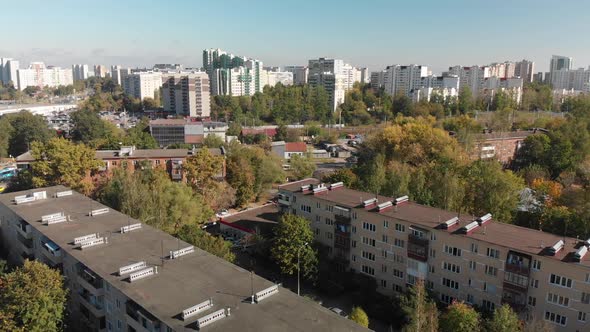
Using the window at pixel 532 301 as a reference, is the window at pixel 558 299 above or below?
above

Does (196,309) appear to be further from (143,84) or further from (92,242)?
(143,84)

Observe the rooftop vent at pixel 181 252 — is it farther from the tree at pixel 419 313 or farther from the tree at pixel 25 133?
the tree at pixel 25 133

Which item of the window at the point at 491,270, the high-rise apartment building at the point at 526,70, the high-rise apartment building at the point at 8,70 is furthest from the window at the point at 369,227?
the high-rise apartment building at the point at 8,70

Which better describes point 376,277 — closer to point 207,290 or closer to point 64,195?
point 207,290

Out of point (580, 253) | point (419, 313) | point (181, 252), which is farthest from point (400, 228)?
Answer: point (181, 252)

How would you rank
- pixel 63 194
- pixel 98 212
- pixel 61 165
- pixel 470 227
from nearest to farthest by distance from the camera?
pixel 470 227 → pixel 98 212 → pixel 63 194 → pixel 61 165

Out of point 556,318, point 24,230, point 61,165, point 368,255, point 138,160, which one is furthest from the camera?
point 138,160

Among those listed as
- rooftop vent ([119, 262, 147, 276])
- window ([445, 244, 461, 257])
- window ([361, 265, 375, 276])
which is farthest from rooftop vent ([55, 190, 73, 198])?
window ([445, 244, 461, 257])
